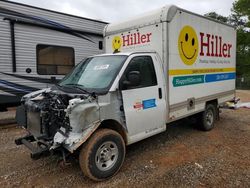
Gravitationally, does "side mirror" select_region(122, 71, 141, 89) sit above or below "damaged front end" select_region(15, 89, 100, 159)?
above

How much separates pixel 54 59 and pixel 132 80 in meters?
4.77

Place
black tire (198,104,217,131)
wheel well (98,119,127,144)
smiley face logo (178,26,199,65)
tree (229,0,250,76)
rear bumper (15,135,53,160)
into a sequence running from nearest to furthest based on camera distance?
rear bumper (15,135,53,160) → wheel well (98,119,127,144) → smiley face logo (178,26,199,65) → black tire (198,104,217,131) → tree (229,0,250,76)

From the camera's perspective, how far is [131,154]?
4.89 m

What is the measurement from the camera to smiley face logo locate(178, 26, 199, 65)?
5.32 metres

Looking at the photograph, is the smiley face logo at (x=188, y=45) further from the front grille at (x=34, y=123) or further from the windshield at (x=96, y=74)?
the front grille at (x=34, y=123)

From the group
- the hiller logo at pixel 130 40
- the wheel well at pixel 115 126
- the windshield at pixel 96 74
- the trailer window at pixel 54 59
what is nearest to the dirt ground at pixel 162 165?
the wheel well at pixel 115 126

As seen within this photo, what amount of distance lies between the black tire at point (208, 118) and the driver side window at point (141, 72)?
2474 mm

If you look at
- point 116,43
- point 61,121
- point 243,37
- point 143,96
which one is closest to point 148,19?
point 116,43

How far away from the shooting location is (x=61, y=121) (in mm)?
3645

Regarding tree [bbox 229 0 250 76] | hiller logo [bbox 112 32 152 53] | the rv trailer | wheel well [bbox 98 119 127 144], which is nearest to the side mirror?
wheel well [bbox 98 119 127 144]

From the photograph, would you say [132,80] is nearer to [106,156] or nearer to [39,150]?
[106,156]

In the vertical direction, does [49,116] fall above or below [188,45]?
below

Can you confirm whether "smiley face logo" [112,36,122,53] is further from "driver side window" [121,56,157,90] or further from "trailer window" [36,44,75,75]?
"trailer window" [36,44,75,75]

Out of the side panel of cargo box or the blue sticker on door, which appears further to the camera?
the side panel of cargo box
